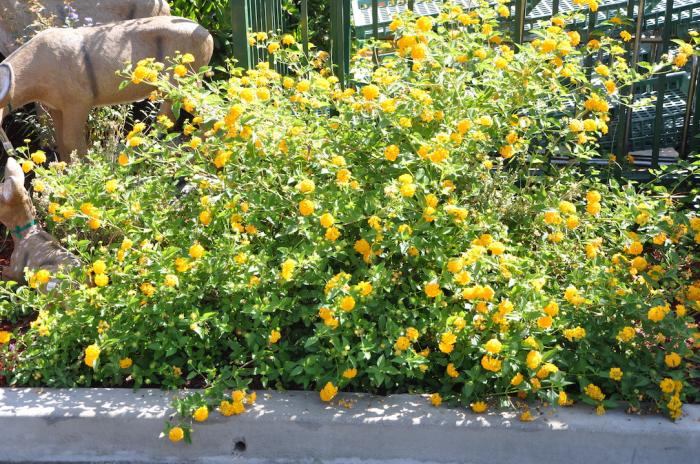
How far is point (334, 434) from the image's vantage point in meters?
2.95

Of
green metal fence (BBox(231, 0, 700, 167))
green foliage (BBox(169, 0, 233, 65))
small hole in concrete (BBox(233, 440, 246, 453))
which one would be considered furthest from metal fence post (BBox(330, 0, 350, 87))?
small hole in concrete (BBox(233, 440, 246, 453))

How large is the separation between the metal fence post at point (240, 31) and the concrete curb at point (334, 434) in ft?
7.00

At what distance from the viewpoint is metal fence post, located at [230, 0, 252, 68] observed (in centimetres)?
432

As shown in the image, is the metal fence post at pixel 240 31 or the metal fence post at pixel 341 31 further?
the metal fence post at pixel 341 31

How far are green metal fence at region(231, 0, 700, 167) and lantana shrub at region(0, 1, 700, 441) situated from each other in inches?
35.3

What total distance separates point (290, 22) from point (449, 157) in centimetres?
425

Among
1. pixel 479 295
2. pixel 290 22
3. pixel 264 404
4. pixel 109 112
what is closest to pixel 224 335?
pixel 264 404

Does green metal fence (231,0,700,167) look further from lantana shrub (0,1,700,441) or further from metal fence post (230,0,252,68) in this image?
lantana shrub (0,1,700,441)

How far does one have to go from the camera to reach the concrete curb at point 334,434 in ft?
9.47

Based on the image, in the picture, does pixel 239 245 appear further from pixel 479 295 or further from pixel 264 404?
pixel 479 295

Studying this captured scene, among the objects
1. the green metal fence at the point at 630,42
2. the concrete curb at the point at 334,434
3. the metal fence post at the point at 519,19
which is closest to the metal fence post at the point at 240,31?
the green metal fence at the point at 630,42

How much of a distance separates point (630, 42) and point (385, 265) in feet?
8.83

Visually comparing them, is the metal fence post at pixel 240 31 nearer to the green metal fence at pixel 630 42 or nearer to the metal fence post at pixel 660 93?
the green metal fence at pixel 630 42

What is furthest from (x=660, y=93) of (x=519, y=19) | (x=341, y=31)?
(x=341, y=31)
